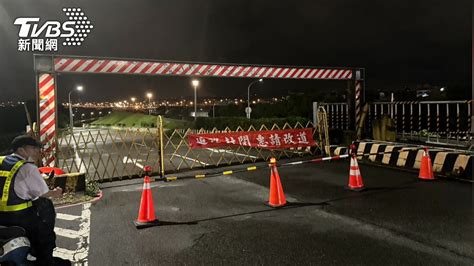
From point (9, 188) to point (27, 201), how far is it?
0.23 m

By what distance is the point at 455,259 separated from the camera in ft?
16.1

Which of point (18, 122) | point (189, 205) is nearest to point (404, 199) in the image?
point (189, 205)

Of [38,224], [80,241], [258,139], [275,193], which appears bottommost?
[80,241]

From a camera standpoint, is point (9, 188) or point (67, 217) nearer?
point (9, 188)

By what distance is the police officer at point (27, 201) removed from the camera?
3.81 meters

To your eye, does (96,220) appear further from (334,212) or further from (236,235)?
(334,212)

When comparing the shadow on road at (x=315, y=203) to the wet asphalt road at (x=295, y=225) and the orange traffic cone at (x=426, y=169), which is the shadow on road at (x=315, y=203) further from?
the orange traffic cone at (x=426, y=169)

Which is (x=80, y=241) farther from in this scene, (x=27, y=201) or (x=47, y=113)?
(x=47, y=113)

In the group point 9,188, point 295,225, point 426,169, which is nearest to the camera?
point 9,188

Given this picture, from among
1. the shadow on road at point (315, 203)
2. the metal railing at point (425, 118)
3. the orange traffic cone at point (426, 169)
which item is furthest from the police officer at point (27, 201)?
the metal railing at point (425, 118)

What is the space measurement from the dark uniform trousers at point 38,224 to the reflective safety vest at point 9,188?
0.06 meters

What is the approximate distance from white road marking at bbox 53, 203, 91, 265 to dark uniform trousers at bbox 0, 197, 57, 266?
1.19m

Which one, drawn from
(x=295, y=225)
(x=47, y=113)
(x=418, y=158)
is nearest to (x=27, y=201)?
(x=295, y=225)

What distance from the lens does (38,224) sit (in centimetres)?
396
